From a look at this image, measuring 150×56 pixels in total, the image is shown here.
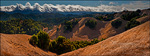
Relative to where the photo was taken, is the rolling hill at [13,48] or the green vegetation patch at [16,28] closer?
the rolling hill at [13,48]

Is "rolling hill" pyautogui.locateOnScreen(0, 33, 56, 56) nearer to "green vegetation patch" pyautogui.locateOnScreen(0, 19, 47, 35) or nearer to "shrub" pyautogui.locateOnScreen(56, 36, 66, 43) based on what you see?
"shrub" pyautogui.locateOnScreen(56, 36, 66, 43)

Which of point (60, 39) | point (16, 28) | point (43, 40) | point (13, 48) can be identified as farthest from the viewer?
point (16, 28)

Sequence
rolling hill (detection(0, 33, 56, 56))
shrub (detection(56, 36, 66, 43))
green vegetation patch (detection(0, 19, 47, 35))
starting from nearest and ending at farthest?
rolling hill (detection(0, 33, 56, 56)) < shrub (detection(56, 36, 66, 43)) < green vegetation patch (detection(0, 19, 47, 35))

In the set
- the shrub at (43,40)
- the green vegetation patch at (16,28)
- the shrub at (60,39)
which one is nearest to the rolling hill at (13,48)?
the shrub at (43,40)

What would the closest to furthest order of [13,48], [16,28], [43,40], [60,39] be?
[13,48] < [43,40] < [60,39] < [16,28]

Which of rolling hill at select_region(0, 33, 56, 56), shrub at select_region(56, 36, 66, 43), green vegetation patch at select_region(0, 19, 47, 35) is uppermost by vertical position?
rolling hill at select_region(0, 33, 56, 56)

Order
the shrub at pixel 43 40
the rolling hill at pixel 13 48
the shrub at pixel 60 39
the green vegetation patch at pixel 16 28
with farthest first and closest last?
the green vegetation patch at pixel 16 28
the shrub at pixel 60 39
the shrub at pixel 43 40
the rolling hill at pixel 13 48

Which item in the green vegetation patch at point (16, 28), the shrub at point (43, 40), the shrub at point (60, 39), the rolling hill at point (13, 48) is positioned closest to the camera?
the rolling hill at point (13, 48)

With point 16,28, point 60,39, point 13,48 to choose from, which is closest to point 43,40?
point 60,39

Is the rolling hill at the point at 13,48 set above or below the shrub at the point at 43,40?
above

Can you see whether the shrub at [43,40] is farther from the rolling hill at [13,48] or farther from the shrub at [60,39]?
the rolling hill at [13,48]

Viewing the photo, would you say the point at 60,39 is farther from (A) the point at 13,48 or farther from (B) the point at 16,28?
(B) the point at 16,28

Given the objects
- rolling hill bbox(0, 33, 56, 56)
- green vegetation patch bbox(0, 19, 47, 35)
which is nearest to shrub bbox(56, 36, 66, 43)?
rolling hill bbox(0, 33, 56, 56)

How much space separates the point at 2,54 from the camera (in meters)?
10.7
